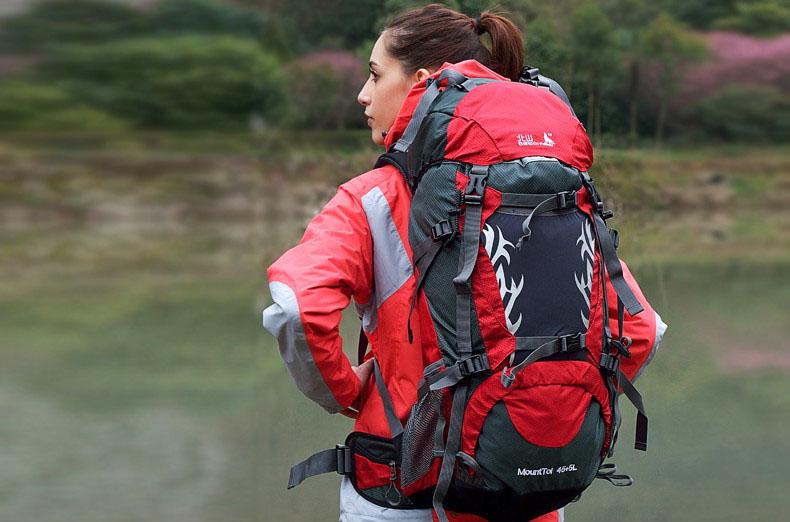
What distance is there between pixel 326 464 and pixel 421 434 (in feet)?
0.39

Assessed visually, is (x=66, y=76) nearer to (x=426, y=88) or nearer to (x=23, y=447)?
(x=23, y=447)

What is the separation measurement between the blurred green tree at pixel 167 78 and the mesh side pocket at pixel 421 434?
29.3ft

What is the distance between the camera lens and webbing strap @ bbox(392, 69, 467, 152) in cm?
86

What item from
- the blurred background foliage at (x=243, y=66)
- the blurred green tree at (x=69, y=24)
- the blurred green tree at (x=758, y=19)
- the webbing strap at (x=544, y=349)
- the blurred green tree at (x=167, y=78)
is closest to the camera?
the webbing strap at (x=544, y=349)

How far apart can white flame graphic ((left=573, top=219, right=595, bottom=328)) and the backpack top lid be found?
57 mm

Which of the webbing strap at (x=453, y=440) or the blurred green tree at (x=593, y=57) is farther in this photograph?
the blurred green tree at (x=593, y=57)

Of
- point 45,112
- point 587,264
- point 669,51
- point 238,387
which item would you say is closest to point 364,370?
point 587,264

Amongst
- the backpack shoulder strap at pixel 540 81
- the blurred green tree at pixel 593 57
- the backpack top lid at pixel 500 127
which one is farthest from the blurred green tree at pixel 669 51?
the backpack top lid at pixel 500 127

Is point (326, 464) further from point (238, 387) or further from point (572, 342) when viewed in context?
point (238, 387)

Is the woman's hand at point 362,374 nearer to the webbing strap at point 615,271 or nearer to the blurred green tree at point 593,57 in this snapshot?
the webbing strap at point 615,271

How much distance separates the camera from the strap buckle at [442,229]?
2.71ft

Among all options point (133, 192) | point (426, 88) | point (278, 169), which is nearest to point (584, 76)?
point (426, 88)

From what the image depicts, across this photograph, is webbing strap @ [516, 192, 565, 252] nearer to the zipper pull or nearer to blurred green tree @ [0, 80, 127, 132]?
the zipper pull

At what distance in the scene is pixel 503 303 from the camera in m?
0.82
